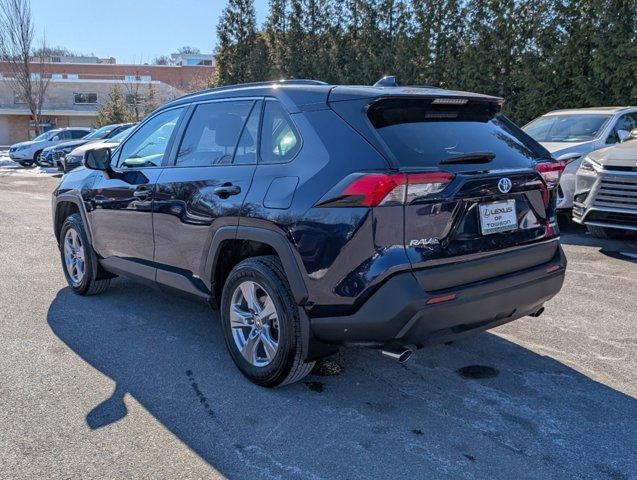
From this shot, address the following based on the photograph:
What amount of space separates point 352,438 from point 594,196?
5381 millimetres

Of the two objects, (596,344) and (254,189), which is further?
(596,344)

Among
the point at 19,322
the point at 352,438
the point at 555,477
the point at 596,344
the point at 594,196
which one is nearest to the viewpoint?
the point at 555,477

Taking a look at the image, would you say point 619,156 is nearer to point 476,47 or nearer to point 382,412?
point 382,412

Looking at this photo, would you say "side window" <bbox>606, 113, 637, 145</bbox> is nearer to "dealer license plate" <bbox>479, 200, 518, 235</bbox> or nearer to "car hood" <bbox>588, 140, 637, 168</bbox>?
"car hood" <bbox>588, 140, 637, 168</bbox>

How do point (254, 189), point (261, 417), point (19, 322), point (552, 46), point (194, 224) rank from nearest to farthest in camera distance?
point (261, 417) → point (254, 189) → point (194, 224) → point (19, 322) → point (552, 46)

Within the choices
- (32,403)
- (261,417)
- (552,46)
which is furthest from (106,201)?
(552,46)

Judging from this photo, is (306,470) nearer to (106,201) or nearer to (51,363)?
(51,363)

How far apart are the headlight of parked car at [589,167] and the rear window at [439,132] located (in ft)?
12.7

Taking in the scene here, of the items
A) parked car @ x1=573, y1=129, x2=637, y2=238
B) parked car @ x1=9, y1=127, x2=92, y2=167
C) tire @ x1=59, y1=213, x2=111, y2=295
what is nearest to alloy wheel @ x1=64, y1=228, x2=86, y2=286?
tire @ x1=59, y1=213, x2=111, y2=295

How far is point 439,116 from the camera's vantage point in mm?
3561

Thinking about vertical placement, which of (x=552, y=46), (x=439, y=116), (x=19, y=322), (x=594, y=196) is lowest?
(x=19, y=322)

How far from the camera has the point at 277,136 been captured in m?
3.68

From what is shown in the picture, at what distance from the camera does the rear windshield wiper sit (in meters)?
3.28

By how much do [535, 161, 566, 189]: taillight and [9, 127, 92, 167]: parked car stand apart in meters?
26.6
